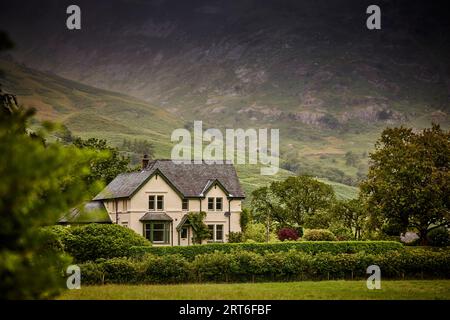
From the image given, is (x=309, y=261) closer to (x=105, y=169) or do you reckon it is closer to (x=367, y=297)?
(x=367, y=297)

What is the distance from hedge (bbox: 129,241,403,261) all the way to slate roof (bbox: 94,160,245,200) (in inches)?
756

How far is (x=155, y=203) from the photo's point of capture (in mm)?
73562

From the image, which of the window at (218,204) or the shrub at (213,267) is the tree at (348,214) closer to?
the window at (218,204)

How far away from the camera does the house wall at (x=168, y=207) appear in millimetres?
72312

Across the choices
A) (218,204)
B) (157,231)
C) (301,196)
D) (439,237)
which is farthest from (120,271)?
(301,196)

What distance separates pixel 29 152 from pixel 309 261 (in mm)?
37710

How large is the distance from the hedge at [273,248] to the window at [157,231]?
1791 centimetres

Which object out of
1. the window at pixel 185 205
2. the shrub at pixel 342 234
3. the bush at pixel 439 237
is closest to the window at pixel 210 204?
the window at pixel 185 205

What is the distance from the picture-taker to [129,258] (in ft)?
167

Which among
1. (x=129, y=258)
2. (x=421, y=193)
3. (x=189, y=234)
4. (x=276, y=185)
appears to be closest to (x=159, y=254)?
(x=129, y=258)

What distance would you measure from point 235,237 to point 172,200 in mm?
7831

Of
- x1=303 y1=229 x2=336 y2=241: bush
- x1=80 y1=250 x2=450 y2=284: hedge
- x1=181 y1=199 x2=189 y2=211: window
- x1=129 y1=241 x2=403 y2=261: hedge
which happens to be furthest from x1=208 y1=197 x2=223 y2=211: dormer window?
x1=80 y1=250 x2=450 y2=284: hedge

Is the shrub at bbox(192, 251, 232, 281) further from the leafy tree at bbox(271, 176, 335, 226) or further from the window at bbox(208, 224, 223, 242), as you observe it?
the leafy tree at bbox(271, 176, 335, 226)

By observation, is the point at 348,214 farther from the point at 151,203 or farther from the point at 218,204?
the point at 151,203
